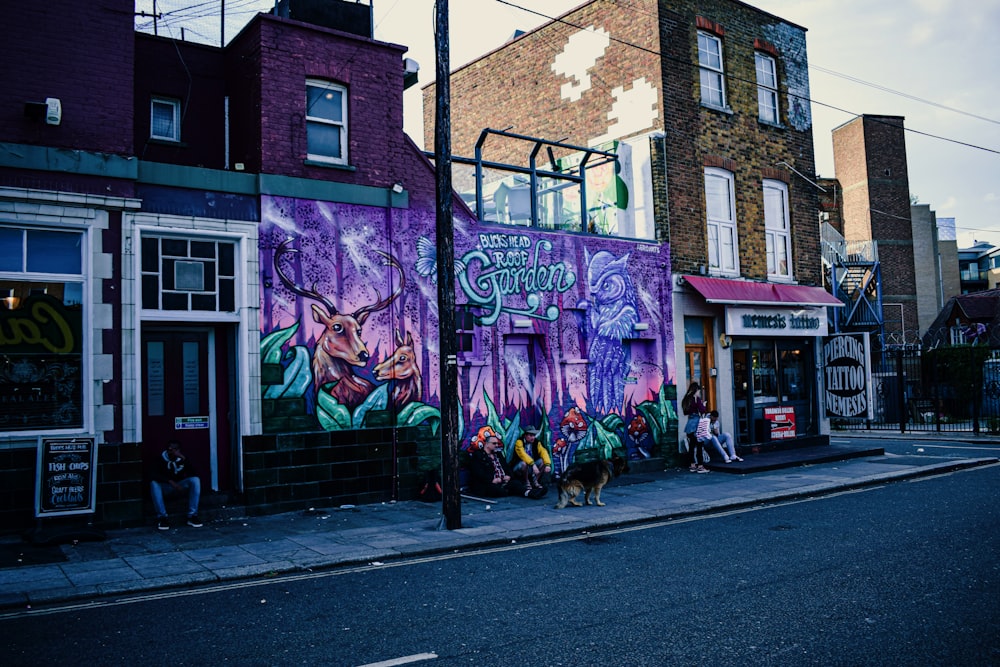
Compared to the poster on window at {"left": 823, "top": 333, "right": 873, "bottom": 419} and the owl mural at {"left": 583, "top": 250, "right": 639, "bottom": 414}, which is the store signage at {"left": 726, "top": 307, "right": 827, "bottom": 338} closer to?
the poster on window at {"left": 823, "top": 333, "right": 873, "bottom": 419}

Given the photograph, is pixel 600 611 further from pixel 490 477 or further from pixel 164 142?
pixel 164 142

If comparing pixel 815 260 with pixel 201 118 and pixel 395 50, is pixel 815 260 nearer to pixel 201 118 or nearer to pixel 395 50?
pixel 395 50

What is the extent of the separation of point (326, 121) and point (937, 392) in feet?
69.3

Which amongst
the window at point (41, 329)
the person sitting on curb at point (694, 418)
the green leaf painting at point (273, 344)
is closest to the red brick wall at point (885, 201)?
the person sitting on curb at point (694, 418)

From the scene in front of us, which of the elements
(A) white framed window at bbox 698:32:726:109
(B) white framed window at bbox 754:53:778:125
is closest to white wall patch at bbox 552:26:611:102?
(A) white framed window at bbox 698:32:726:109

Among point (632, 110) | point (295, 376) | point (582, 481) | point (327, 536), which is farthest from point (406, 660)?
point (632, 110)

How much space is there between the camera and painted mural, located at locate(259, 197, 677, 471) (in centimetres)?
1201

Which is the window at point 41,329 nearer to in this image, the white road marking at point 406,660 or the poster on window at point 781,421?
the white road marking at point 406,660

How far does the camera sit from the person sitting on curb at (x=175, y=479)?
1051 cm

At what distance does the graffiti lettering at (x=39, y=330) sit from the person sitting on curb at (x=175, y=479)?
191 cm

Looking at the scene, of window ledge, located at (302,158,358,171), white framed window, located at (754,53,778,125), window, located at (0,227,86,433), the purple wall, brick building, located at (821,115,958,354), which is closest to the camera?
window, located at (0,227,86,433)

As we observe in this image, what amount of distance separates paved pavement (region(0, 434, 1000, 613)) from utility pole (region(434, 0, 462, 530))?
57cm

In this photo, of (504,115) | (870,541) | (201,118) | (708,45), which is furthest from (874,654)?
(504,115)

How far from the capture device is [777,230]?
19891 millimetres
